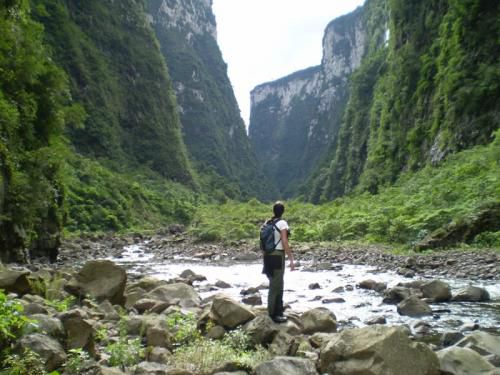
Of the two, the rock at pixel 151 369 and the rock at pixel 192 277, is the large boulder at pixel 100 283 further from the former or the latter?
the rock at pixel 192 277

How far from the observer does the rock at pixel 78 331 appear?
5398 millimetres

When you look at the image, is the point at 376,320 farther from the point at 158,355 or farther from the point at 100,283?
the point at 100,283

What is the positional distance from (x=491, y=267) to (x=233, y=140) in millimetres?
148088

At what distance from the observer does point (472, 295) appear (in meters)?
9.43

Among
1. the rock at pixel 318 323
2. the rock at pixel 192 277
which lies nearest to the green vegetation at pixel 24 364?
the rock at pixel 318 323

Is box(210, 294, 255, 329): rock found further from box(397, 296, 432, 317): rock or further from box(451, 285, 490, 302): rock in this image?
box(451, 285, 490, 302): rock

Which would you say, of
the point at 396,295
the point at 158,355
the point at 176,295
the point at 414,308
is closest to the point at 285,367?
the point at 158,355

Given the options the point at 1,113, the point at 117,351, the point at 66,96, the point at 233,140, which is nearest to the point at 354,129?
the point at 66,96

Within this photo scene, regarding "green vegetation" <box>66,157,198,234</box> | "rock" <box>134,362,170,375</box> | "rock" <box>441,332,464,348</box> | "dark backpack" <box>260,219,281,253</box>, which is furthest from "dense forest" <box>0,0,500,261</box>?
"rock" <box>134,362,170,375</box>

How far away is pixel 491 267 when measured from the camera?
12.0 meters

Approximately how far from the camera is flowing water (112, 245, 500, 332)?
327 inches

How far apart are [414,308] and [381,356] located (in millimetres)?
4199

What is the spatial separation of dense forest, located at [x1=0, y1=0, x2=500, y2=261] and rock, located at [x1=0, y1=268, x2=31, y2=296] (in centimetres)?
722

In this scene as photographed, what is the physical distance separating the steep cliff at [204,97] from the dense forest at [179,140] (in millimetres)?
21087
